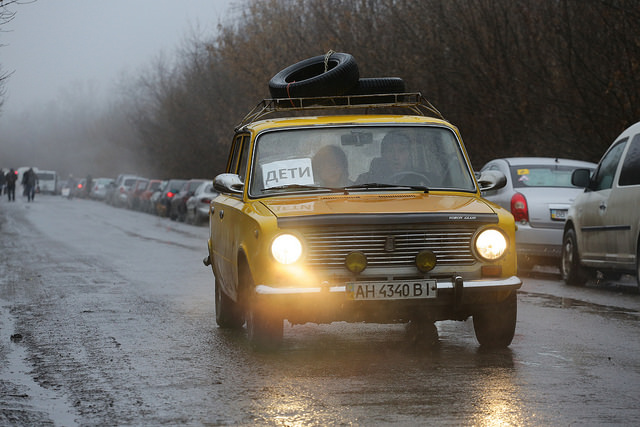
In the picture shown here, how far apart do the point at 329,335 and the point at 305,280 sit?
5.85 feet

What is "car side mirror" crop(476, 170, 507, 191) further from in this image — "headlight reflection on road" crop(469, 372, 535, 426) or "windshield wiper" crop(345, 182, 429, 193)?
"headlight reflection on road" crop(469, 372, 535, 426)

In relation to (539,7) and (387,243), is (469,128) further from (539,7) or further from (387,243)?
(387,243)

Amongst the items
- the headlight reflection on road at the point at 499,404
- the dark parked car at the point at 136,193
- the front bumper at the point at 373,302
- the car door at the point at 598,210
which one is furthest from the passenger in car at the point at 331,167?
the dark parked car at the point at 136,193

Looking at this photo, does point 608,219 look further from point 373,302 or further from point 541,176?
point 373,302

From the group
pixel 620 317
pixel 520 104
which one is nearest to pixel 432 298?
pixel 620 317

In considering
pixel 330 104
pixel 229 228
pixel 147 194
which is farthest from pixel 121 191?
pixel 229 228

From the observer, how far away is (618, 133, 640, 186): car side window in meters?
12.7

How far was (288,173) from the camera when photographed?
28.3ft

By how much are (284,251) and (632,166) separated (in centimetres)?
656

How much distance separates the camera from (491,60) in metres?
28.7

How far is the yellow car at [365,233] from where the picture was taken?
24.8ft

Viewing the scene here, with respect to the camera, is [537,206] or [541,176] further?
[541,176]

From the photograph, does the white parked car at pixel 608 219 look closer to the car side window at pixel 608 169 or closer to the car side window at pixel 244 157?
the car side window at pixel 608 169

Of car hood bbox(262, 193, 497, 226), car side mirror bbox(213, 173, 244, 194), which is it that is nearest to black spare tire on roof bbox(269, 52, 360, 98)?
car side mirror bbox(213, 173, 244, 194)
